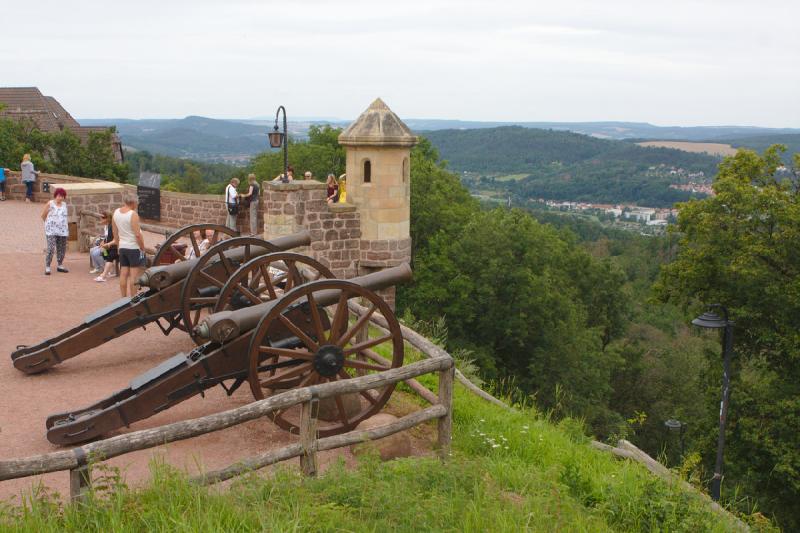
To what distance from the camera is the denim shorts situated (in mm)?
9492

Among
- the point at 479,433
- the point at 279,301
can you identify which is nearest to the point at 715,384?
the point at 479,433

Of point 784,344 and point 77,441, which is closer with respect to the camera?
point 77,441

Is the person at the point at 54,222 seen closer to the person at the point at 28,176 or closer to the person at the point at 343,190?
the person at the point at 343,190

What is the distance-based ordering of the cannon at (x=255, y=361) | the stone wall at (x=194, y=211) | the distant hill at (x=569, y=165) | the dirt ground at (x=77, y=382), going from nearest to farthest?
the dirt ground at (x=77, y=382) < the cannon at (x=255, y=361) < the stone wall at (x=194, y=211) < the distant hill at (x=569, y=165)

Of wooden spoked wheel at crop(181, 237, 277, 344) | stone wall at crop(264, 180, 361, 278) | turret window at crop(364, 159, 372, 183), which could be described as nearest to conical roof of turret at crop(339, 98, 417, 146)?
turret window at crop(364, 159, 372, 183)

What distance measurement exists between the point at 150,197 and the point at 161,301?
11.3 m

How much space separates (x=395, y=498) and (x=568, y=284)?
3011 centimetres

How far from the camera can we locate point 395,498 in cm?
434

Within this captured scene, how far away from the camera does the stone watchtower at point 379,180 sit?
1380 cm

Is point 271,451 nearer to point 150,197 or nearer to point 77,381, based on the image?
point 77,381

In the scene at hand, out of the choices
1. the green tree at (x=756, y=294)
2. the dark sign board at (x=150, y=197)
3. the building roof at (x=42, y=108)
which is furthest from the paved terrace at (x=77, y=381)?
the building roof at (x=42, y=108)

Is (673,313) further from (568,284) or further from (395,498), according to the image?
(395,498)

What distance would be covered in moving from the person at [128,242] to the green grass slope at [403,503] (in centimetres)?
499

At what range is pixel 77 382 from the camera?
282 inches
